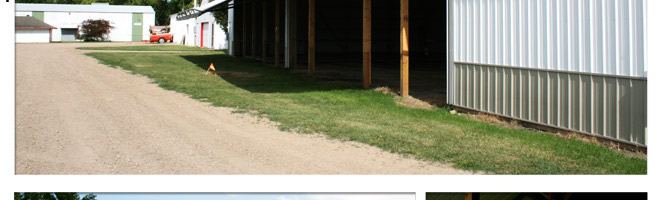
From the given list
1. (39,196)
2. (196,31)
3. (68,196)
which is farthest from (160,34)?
(68,196)

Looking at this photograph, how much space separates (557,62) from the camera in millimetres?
7711

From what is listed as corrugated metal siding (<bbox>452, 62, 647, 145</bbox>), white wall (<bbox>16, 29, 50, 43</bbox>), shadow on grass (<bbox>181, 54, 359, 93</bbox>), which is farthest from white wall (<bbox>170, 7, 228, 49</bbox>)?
corrugated metal siding (<bbox>452, 62, 647, 145</bbox>)

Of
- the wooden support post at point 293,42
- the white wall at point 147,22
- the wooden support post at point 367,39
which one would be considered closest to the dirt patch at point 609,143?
the wooden support post at point 367,39

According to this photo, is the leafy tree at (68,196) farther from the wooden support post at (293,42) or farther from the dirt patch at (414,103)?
the wooden support post at (293,42)

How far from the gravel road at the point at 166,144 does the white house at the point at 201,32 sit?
18.6 metres

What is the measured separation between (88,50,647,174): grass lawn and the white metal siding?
38.2 inches

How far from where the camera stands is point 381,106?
34.5 ft

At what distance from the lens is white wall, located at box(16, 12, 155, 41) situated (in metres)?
49.8

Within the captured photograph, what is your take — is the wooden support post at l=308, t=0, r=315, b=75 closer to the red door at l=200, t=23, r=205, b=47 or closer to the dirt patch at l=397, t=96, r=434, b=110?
the dirt patch at l=397, t=96, r=434, b=110

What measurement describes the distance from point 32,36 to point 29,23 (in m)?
1.25

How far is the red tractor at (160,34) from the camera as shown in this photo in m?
49.6

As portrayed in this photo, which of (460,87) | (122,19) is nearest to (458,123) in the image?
(460,87)

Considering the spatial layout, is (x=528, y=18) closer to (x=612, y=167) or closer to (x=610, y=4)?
(x=610, y=4)
